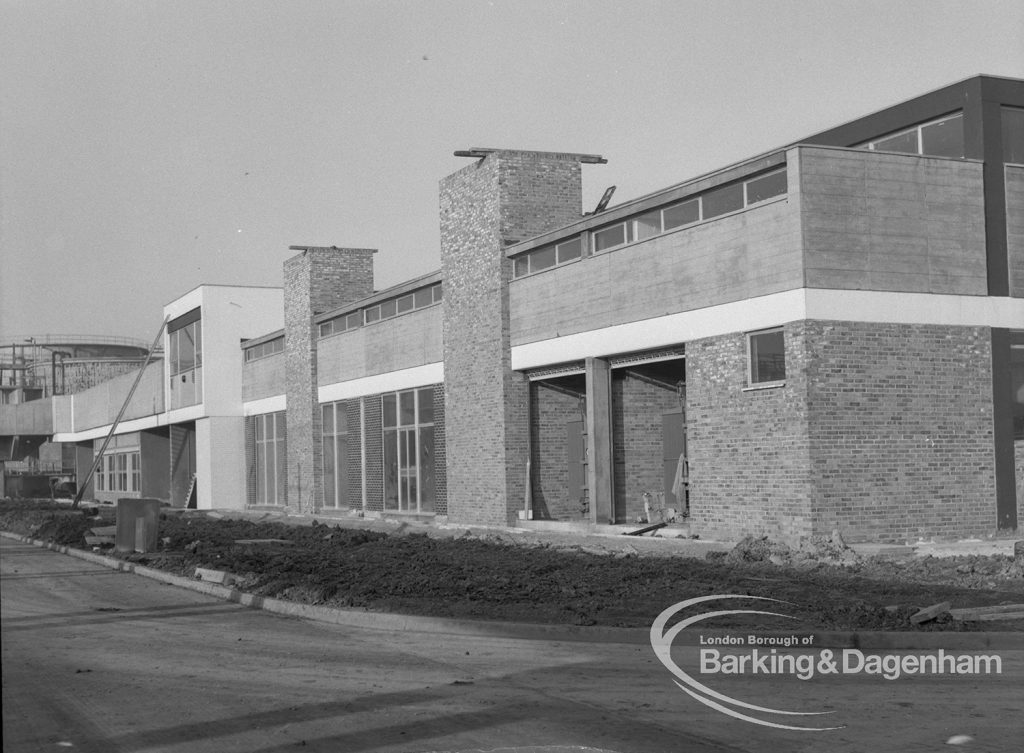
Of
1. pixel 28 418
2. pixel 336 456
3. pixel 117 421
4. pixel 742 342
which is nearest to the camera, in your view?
pixel 742 342

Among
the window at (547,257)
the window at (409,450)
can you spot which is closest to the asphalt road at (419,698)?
the window at (547,257)

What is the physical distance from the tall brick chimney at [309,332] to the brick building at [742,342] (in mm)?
6005

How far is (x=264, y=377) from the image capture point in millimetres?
46031

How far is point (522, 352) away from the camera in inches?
1066

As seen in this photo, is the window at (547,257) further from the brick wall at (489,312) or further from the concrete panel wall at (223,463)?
the concrete panel wall at (223,463)

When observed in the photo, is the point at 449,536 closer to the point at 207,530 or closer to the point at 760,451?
the point at 207,530

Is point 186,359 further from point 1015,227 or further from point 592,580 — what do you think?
point 592,580

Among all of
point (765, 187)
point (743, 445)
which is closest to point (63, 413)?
point (743, 445)

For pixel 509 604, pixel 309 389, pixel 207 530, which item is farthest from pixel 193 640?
pixel 309 389

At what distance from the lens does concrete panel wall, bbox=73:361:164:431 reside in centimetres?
5588

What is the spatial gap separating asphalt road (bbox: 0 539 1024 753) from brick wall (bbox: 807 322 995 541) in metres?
8.62

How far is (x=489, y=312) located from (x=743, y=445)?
981 centimetres

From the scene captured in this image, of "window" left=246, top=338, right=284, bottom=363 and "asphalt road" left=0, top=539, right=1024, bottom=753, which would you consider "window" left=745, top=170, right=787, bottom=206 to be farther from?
"window" left=246, top=338, right=284, bottom=363

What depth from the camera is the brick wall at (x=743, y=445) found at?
18609mm
